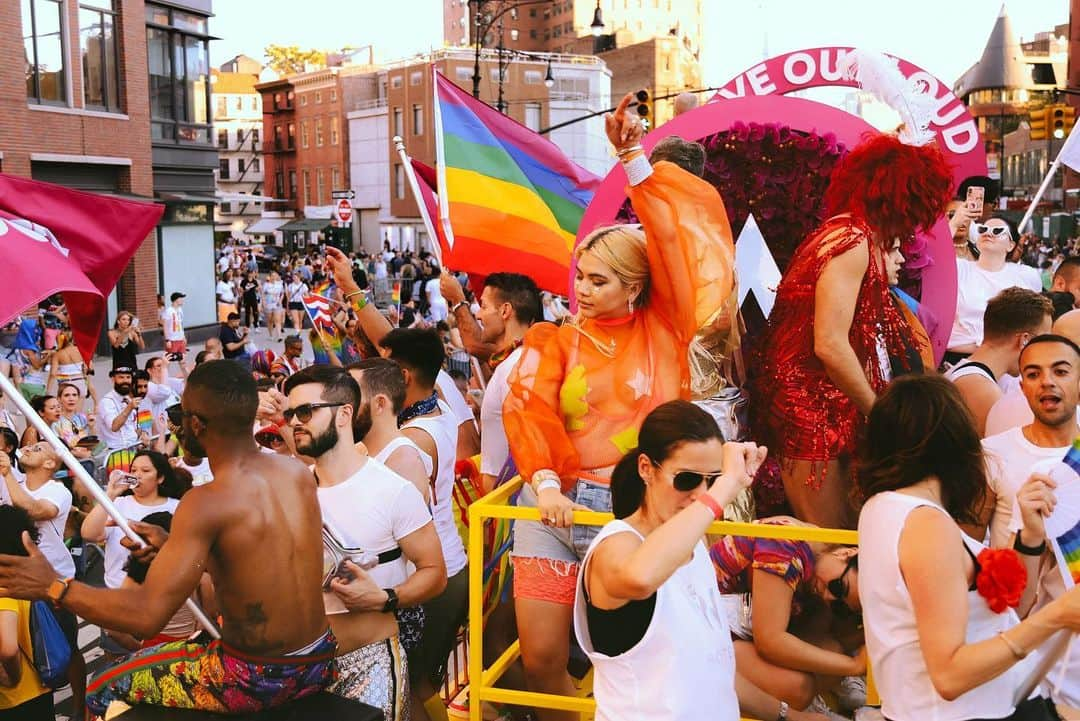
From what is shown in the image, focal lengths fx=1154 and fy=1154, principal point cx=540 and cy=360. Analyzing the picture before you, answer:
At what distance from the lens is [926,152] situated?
4.44m

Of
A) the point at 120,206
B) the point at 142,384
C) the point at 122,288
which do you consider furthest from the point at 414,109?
the point at 120,206

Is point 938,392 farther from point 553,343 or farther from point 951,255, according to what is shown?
point 951,255

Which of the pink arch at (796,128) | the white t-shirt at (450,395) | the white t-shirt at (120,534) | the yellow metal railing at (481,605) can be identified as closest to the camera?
the yellow metal railing at (481,605)

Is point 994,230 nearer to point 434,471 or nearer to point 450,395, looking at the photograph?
point 450,395

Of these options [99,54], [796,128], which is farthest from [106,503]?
[99,54]

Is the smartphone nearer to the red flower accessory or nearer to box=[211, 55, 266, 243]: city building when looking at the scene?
the red flower accessory

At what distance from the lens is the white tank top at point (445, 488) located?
510 centimetres

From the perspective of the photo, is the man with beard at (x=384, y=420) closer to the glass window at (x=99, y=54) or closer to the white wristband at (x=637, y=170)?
the white wristband at (x=637, y=170)

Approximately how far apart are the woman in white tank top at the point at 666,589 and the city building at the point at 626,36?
266ft

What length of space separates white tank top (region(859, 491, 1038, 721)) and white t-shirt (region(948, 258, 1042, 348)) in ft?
13.8

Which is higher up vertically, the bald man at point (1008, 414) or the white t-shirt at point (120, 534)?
the bald man at point (1008, 414)

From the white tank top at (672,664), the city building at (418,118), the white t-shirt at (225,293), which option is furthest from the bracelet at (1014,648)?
the city building at (418,118)

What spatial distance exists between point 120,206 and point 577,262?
2438 mm

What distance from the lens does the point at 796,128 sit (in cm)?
547
